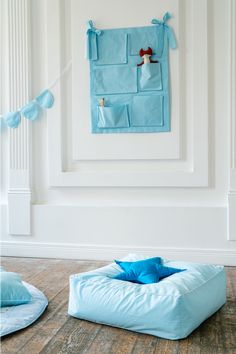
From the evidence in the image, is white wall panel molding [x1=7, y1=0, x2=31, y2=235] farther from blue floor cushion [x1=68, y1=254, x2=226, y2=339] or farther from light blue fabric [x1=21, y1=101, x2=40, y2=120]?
blue floor cushion [x1=68, y1=254, x2=226, y2=339]

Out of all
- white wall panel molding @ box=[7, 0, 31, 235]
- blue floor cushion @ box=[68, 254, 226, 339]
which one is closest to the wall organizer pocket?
white wall panel molding @ box=[7, 0, 31, 235]

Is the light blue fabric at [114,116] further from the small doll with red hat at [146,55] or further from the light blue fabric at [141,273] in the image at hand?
the light blue fabric at [141,273]

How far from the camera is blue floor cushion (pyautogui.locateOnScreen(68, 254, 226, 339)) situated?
2217 mm

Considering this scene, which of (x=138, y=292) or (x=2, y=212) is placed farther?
(x=2, y=212)

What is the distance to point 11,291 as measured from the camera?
257 centimetres

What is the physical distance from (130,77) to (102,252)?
4.74ft

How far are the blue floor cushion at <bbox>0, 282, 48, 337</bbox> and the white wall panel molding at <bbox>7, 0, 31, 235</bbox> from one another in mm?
1476

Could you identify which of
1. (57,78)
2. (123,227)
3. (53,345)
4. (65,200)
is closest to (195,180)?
(123,227)

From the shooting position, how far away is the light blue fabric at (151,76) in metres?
3.85

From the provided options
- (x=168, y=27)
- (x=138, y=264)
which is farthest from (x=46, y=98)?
(x=138, y=264)

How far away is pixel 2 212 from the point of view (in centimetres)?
426

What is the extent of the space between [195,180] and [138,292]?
163 centimetres

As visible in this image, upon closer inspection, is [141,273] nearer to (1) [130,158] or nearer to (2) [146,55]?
(1) [130,158]

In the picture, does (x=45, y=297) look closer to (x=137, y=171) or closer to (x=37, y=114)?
(x=137, y=171)
